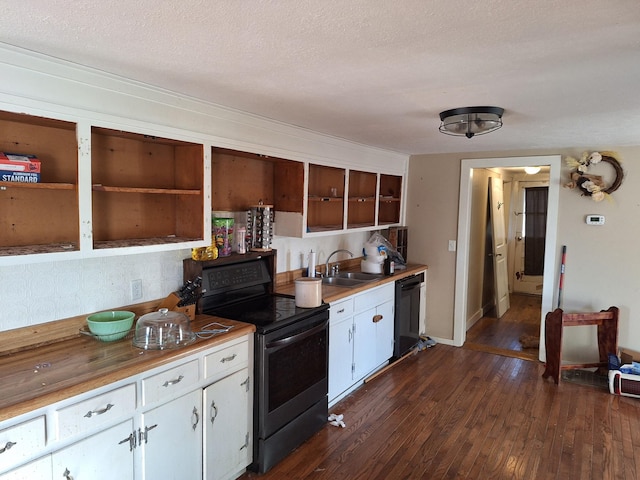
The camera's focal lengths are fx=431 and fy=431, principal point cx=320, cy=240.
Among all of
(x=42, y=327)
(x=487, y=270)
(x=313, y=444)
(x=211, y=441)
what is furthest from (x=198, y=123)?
(x=487, y=270)

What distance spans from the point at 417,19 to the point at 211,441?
2123mm

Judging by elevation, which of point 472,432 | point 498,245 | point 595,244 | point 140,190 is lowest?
point 472,432

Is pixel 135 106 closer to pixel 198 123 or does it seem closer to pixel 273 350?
pixel 198 123

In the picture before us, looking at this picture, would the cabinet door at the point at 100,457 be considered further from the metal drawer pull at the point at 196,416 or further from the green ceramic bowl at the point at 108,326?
the green ceramic bowl at the point at 108,326

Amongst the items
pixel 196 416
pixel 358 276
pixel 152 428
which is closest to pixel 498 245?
pixel 358 276

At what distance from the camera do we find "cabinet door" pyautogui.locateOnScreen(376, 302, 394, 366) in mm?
3922

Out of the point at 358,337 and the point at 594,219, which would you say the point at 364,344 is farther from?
the point at 594,219

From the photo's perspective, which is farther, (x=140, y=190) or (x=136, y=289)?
(x=136, y=289)

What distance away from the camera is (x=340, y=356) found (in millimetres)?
3344

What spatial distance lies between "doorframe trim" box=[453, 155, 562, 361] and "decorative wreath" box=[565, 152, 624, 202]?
0.17 m

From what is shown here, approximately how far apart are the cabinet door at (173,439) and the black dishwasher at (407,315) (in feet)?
8.20

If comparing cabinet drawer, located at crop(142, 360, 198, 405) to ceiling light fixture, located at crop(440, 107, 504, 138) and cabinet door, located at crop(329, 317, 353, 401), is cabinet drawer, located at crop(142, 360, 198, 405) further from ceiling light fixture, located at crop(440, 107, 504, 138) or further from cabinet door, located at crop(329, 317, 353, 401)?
ceiling light fixture, located at crop(440, 107, 504, 138)

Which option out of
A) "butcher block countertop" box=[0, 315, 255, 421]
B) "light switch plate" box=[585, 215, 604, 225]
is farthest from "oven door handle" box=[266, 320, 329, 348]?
"light switch plate" box=[585, 215, 604, 225]

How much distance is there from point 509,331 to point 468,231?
1615 mm
